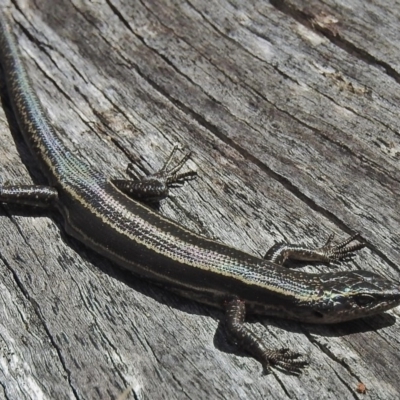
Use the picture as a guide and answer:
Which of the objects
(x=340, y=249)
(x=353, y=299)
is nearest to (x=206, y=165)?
(x=340, y=249)

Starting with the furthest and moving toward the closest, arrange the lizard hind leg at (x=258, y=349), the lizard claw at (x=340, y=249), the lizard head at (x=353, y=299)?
1. the lizard claw at (x=340, y=249)
2. the lizard head at (x=353, y=299)
3. the lizard hind leg at (x=258, y=349)

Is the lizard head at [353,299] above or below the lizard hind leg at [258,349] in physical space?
above

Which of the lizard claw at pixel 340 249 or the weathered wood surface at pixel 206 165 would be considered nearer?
the weathered wood surface at pixel 206 165

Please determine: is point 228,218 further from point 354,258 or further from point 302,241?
point 354,258

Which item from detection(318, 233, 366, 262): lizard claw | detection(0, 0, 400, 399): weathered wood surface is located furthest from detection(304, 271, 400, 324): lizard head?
detection(318, 233, 366, 262): lizard claw

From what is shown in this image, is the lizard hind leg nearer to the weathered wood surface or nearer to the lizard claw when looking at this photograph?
the weathered wood surface

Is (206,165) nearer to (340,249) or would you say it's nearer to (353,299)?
(340,249)

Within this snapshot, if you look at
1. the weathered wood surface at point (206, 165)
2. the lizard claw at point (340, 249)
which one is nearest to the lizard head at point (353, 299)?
the weathered wood surface at point (206, 165)

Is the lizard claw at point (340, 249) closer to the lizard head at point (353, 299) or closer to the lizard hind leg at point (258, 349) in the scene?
the lizard head at point (353, 299)
